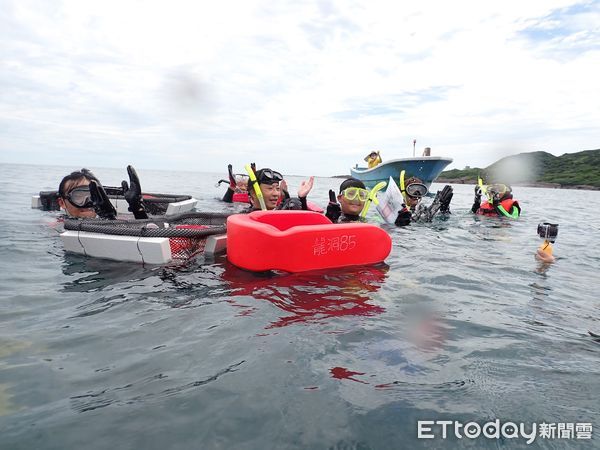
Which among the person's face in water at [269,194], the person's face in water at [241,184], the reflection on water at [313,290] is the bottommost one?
the reflection on water at [313,290]

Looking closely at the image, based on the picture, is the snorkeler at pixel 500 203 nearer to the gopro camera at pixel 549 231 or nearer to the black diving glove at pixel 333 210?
the gopro camera at pixel 549 231

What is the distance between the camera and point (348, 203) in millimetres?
6531

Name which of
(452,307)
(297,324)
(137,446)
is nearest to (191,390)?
(137,446)

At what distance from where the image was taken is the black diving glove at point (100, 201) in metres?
5.94

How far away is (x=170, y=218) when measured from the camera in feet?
18.7

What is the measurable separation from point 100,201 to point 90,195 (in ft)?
1.63

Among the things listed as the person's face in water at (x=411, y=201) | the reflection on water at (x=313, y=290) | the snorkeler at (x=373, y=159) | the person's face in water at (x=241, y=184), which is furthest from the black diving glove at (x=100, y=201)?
the snorkeler at (x=373, y=159)

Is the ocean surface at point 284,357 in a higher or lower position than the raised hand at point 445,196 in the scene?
lower

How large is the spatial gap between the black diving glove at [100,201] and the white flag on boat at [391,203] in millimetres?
6377

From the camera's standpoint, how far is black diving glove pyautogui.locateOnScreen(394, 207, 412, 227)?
9328 mm

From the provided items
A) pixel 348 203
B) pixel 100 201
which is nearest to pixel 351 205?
pixel 348 203

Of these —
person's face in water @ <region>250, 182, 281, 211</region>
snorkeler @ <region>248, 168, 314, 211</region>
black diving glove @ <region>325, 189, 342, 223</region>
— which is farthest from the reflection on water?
person's face in water @ <region>250, 182, 281, 211</region>

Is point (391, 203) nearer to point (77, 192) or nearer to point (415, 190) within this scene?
point (415, 190)

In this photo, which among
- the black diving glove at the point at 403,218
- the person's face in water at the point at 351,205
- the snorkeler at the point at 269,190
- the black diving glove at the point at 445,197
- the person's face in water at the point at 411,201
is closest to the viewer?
the snorkeler at the point at 269,190
